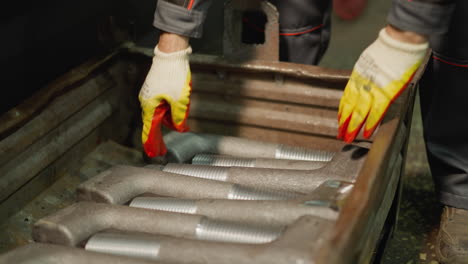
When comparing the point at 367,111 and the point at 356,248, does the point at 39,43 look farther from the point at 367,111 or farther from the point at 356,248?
the point at 356,248

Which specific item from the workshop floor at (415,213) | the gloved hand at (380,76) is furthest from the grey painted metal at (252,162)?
the workshop floor at (415,213)

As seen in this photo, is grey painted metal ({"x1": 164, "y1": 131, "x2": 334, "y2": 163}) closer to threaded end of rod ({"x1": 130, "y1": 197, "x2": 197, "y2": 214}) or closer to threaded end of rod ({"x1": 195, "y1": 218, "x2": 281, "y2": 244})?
threaded end of rod ({"x1": 130, "y1": 197, "x2": 197, "y2": 214})

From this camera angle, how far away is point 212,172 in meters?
1.62

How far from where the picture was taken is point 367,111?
55.4 inches

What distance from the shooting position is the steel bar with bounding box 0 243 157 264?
120cm

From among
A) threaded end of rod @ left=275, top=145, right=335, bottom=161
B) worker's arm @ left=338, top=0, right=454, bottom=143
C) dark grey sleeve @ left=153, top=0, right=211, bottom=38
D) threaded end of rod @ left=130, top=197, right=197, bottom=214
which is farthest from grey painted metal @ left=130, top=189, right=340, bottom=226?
dark grey sleeve @ left=153, top=0, right=211, bottom=38

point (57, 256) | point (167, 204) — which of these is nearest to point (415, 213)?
point (167, 204)

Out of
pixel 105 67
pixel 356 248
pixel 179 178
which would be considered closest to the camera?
pixel 356 248

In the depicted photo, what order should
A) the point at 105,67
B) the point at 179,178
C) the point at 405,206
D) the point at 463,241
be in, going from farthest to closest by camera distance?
the point at 405,206 → the point at 105,67 → the point at 463,241 → the point at 179,178

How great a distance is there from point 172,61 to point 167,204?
43 centimetres

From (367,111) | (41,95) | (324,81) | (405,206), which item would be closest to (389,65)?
(367,111)

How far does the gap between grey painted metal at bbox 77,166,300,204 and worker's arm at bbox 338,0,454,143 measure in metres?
0.33

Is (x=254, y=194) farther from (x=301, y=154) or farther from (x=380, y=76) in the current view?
(x=380, y=76)

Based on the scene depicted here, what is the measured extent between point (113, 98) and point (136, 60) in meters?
0.18
